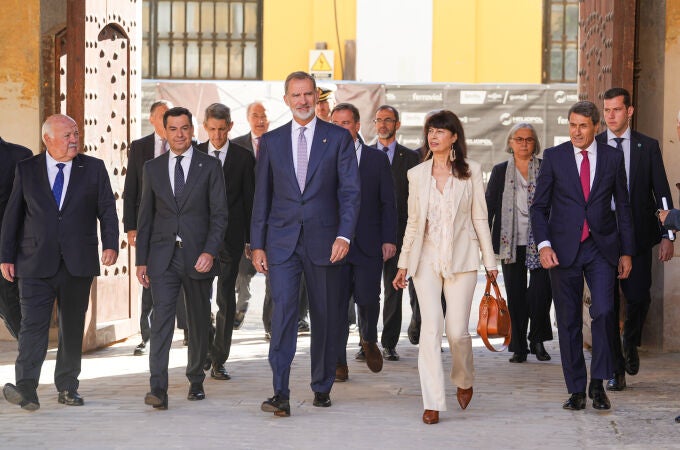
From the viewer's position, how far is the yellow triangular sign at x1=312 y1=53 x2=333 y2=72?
2117cm

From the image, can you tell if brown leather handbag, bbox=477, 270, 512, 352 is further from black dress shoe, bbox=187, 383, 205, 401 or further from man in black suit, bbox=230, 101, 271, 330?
man in black suit, bbox=230, 101, 271, 330

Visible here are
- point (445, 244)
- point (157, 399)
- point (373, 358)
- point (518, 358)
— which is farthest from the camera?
point (518, 358)

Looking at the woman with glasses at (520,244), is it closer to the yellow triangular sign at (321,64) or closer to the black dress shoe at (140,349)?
the black dress shoe at (140,349)

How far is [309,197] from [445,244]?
0.92 meters

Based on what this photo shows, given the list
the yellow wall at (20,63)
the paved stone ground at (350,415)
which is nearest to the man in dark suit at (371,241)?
the paved stone ground at (350,415)

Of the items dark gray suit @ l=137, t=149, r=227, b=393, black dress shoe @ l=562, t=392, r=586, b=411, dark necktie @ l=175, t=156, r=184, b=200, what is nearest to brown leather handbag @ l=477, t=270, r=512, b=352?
black dress shoe @ l=562, t=392, r=586, b=411

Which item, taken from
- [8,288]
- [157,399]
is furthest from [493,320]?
[8,288]

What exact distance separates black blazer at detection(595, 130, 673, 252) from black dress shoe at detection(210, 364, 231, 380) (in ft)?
9.85

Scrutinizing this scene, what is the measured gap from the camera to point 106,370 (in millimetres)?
10055

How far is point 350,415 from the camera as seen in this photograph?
8.14 metres

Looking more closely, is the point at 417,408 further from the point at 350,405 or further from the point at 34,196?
the point at 34,196

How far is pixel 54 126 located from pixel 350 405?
252 cm

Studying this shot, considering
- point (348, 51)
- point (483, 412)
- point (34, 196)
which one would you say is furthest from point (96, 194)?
point (348, 51)

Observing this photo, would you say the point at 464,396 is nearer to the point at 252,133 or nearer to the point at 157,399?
the point at 157,399
